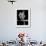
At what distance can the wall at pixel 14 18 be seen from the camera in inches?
196

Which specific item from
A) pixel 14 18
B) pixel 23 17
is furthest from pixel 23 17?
pixel 14 18

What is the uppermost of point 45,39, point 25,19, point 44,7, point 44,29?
point 44,7

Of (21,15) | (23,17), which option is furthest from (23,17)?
(21,15)

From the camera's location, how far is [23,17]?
5.04 meters

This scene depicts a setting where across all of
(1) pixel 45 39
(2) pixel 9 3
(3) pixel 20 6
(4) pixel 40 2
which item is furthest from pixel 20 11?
(1) pixel 45 39

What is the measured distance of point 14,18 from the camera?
500cm

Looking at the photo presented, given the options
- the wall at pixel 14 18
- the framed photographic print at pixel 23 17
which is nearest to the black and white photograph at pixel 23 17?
the framed photographic print at pixel 23 17

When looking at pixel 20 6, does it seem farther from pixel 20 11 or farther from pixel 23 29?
pixel 23 29

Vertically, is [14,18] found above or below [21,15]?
below

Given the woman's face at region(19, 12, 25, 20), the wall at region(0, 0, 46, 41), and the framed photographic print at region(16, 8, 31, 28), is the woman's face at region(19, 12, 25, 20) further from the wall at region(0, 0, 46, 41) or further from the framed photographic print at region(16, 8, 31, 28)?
the wall at region(0, 0, 46, 41)

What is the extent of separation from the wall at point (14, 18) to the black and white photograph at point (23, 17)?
0.14 metres

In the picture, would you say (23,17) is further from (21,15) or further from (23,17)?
(21,15)

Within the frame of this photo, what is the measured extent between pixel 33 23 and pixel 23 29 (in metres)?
0.42

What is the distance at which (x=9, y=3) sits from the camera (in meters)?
4.99
